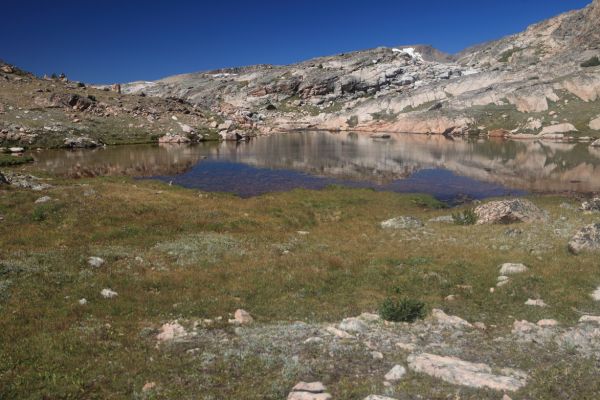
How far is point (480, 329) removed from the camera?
15.0 meters

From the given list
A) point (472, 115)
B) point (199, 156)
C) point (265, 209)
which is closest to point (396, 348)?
point (265, 209)

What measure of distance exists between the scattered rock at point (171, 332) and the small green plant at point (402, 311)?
23.6 ft

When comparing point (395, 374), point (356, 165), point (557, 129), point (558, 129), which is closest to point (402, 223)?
point (395, 374)

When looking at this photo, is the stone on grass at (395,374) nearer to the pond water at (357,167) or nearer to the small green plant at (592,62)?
the pond water at (357,167)

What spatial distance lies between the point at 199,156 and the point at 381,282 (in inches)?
2739

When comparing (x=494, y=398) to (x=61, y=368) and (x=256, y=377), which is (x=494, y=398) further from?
(x=61, y=368)

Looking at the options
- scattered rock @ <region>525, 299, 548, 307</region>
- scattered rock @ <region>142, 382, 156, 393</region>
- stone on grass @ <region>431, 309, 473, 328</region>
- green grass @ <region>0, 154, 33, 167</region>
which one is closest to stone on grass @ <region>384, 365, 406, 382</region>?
stone on grass @ <region>431, 309, 473, 328</region>

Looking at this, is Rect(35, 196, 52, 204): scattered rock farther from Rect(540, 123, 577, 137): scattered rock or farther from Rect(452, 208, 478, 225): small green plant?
Rect(540, 123, 577, 137): scattered rock

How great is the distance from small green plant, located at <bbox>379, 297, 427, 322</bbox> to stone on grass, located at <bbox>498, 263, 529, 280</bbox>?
253 inches

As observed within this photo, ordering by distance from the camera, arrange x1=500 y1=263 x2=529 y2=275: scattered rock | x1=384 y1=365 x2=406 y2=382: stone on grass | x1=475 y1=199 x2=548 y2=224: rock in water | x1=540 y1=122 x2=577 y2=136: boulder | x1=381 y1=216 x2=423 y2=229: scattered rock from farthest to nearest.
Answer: x1=540 y1=122 x2=577 y2=136: boulder < x1=381 y1=216 x2=423 y2=229: scattered rock < x1=475 y1=199 x2=548 y2=224: rock in water < x1=500 y1=263 x2=529 y2=275: scattered rock < x1=384 y1=365 x2=406 y2=382: stone on grass

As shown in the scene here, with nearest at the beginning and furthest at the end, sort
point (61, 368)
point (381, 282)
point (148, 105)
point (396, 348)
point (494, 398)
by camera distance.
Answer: point (494, 398)
point (61, 368)
point (396, 348)
point (381, 282)
point (148, 105)

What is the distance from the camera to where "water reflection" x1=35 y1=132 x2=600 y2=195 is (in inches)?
2288

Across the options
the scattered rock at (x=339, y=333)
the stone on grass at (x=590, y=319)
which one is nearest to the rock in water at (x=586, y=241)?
the stone on grass at (x=590, y=319)

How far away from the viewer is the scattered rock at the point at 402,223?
102 feet
